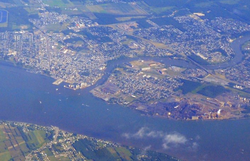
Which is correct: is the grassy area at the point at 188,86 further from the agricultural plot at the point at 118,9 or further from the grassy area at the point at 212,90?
the agricultural plot at the point at 118,9

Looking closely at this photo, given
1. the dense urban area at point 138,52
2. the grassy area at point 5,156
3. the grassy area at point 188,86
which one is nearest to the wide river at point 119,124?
the dense urban area at point 138,52

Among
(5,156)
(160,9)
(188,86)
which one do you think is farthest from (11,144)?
(160,9)

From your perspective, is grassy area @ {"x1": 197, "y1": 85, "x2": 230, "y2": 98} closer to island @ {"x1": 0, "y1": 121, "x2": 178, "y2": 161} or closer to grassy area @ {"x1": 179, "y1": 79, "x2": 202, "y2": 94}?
grassy area @ {"x1": 179, "y1": 79, "x2": 202, "y2": 94}

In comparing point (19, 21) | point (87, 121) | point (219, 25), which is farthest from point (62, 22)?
point (87, 121)

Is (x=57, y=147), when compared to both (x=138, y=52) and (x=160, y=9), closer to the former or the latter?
(x=138, y=52)

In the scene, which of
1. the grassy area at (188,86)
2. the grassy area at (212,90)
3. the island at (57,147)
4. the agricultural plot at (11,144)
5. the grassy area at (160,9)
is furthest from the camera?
the grassy area at (160,9)
